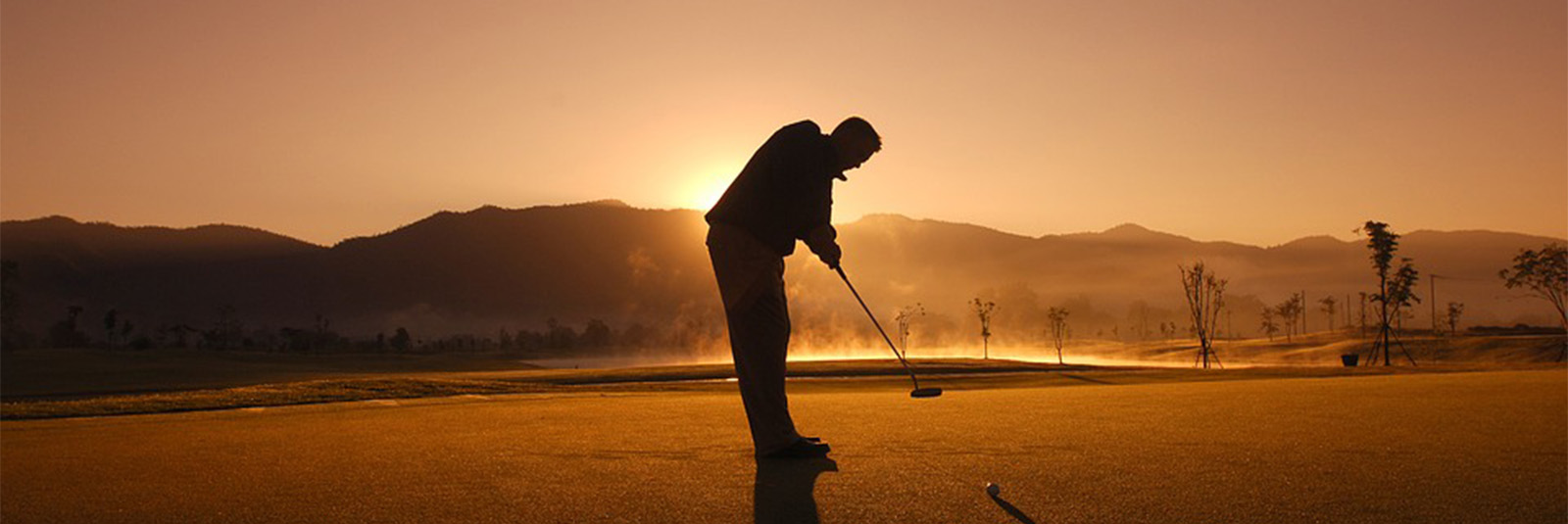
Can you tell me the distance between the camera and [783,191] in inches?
286

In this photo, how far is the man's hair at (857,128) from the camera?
24.4ft

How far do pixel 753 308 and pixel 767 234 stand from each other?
491 millimetres

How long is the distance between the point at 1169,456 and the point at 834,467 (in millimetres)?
1950

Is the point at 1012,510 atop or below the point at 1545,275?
below

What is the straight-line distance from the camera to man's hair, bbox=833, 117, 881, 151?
7449 mm

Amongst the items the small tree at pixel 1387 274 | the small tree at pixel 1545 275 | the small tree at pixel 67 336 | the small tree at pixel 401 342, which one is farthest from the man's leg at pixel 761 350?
the small tree at pixel 67 336

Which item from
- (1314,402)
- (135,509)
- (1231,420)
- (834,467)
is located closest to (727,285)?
(834,467)

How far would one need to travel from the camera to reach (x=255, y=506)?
516cm

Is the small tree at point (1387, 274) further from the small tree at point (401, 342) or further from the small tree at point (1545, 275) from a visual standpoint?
the small tree at point (401, 342)

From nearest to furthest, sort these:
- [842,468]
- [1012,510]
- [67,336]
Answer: [1012,510], [842,468], [67,336]

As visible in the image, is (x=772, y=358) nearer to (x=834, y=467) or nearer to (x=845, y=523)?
(x=834, y=467)

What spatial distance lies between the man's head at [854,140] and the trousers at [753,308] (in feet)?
2.67

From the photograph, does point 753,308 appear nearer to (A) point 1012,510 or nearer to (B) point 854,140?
(B) point 854,140

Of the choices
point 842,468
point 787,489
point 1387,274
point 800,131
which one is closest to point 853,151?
point 800,131
